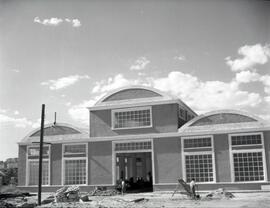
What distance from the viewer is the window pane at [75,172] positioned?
2864cm

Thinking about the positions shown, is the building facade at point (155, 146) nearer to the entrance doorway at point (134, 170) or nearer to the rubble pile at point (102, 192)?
the entrance doorway at point (134, 170)

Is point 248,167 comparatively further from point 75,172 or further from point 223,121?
point 75,172

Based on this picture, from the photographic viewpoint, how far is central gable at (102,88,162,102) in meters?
27.6

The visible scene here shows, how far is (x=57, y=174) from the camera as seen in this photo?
2931 cm

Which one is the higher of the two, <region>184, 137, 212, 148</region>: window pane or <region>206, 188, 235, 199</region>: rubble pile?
<region>184, 137, 212, 148</region>: window pane

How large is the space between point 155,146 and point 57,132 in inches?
352

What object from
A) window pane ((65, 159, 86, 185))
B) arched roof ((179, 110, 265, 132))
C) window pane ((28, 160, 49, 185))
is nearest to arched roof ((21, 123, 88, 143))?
window pane ((28, 160, 49, 185))

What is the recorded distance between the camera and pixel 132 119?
28016 mm

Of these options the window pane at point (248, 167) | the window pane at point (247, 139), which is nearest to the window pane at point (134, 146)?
the window pane at point (247, 139)

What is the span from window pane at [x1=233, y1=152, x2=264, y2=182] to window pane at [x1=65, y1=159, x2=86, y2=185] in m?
11.8

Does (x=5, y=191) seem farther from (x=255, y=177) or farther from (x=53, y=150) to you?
(x=255, y=177)

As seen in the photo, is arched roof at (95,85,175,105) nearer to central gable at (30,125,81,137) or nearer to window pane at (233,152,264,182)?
central gable at (30,125,81,137)

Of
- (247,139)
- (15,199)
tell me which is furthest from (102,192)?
(247,139)

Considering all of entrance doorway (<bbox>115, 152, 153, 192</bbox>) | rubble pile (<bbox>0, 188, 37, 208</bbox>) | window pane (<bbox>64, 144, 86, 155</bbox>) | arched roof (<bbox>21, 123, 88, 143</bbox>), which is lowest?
rubble pile (<bbox>0, 188, 37, 208</bbox>)
